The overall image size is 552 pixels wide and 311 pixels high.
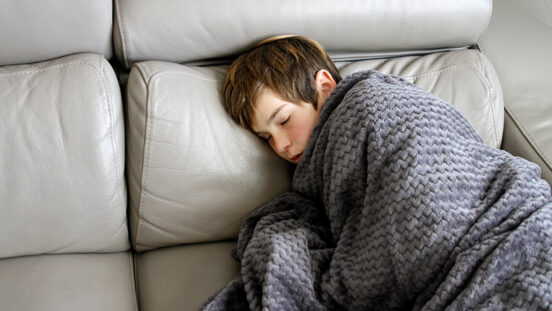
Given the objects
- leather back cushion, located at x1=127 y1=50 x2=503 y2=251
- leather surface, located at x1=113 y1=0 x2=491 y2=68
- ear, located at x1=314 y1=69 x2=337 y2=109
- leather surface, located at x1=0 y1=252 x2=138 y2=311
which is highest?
leather surface, located at x1=113 y1=0 x2=491 y2=68

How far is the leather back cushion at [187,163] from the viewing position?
3.52ft

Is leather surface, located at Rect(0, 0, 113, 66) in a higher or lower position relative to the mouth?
higher

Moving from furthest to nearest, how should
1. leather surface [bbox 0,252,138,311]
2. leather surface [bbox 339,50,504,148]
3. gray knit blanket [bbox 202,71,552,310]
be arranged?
leather surface [bbox 339,50,504,148]
leather surface [bbox 0,252,138,311]
gray knit blanket [bbox 202,71,552,310]

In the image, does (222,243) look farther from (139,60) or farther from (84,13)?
(84,13)

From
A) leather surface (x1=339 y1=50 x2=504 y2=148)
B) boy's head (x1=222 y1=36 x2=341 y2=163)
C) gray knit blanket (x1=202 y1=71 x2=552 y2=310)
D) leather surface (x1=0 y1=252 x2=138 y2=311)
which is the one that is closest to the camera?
gray knit blanket (x1=202 y1=71 x2=552 y2=310)

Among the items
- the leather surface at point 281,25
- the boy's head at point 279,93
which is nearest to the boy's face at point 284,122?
the boy's head at point 279,93

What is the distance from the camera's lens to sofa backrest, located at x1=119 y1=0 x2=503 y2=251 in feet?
3.54

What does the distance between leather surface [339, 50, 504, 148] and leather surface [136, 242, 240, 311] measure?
20.7 inches

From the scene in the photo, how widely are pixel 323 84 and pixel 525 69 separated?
539 millimetres

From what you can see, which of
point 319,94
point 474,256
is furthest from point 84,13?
point 474,256

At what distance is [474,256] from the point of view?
0.80 m

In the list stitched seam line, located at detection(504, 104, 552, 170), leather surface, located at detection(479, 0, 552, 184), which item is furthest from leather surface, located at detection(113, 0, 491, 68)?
stitched seam line, located at detection(504, 104, 552, 170)

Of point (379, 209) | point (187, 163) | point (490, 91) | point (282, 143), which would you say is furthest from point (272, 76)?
point (490, 91)

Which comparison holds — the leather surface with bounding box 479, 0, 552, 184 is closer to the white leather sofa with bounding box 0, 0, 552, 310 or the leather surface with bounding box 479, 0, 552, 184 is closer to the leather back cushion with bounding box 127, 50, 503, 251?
the white leather sofa with bounding box 0, 0, 552, 310
